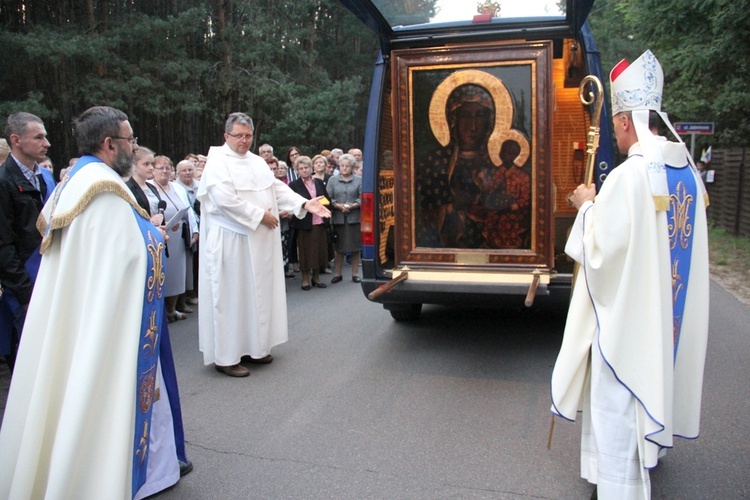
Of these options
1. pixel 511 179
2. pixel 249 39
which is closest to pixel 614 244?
pixel 511 179

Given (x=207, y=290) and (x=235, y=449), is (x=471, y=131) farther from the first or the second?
(x=235, y=449)

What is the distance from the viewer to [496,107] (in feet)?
18.0

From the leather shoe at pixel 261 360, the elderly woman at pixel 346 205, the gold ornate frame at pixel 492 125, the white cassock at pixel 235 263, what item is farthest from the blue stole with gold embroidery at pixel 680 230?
the elderly woman at pixel 346 205

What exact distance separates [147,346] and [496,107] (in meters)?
3.66

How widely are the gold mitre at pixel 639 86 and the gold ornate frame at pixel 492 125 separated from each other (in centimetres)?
219

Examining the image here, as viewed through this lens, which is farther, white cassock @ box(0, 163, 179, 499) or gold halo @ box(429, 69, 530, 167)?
gold halo @ box(429, 69, 530, 167)

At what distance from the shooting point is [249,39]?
18297mm

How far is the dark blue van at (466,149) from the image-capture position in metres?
5.31

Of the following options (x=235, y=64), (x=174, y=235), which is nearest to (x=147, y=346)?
(x=174, y=235)

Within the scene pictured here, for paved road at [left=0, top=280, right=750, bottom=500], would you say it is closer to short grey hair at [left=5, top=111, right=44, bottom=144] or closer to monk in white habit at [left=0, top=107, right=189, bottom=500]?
monk in white habit at [left=0, top=107, right=189, bottom=500]

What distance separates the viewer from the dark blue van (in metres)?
5.31

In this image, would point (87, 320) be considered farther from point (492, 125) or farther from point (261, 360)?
point (492, 125)

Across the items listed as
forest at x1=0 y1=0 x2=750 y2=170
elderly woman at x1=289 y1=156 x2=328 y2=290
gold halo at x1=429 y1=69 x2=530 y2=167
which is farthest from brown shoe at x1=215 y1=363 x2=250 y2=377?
forest at x1=0 y1=0 x2=750 y2=170

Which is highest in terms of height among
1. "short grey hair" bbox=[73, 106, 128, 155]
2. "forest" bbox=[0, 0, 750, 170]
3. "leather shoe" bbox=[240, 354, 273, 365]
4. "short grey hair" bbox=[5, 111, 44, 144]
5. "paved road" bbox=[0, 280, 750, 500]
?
"forest" bbox=[0, 0, 750, 170]
